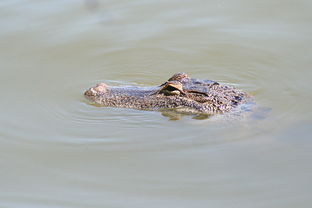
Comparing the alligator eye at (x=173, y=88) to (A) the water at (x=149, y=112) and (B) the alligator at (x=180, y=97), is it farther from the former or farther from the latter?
(A) the water at (x=149, y=112)

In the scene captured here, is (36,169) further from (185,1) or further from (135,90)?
(185,1)

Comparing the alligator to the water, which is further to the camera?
the alligator

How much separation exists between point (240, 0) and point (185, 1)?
1.25 m

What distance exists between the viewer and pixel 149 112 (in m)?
8.03

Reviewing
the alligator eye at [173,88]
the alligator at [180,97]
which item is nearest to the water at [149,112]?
the alligator at [180,97]

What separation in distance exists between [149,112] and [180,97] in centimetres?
55

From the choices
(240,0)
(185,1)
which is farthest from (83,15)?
(240,0)

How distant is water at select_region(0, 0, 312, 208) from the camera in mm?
6164

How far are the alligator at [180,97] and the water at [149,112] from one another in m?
0.16

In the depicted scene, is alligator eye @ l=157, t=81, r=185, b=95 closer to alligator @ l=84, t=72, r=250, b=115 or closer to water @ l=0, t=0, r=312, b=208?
alligator @ l=84, t=72, r=250, b=115

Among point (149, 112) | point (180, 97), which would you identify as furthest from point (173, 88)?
point (149, 112)

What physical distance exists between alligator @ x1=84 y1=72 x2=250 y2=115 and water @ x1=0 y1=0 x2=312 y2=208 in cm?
16

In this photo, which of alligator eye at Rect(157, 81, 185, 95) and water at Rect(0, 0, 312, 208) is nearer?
water at Rect(0, 0, 312, 208)

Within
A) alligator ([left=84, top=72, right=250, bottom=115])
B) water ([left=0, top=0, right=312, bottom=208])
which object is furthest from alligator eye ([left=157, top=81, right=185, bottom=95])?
water ([left=0, top=0, right=312, bottom=208])
